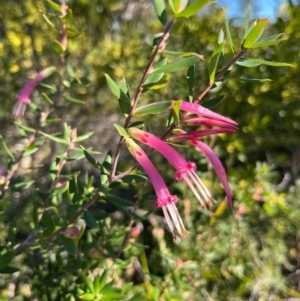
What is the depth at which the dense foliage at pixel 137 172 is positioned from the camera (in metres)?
1.23

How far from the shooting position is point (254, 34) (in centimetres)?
77

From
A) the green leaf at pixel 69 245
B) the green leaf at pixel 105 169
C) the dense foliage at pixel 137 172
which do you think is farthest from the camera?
the dense foliage at pixel 137 172

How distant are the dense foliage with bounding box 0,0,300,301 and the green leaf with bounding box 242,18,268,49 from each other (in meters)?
0.05

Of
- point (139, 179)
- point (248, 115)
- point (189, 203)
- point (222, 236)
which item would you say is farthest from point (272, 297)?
point (139, 179)

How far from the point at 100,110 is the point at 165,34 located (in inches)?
76.9

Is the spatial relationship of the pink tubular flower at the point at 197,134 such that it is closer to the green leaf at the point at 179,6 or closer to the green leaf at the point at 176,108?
the green leaf at the point at 176,108

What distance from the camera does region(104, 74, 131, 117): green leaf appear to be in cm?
78

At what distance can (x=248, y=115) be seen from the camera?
2104mm

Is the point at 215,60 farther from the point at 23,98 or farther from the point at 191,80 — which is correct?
the point at 23,98

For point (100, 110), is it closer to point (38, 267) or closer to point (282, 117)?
point (282, 117)

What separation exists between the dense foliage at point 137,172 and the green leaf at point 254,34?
0.05m

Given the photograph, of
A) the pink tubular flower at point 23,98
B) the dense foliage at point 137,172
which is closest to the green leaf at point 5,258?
the dense foliage at point 137,172

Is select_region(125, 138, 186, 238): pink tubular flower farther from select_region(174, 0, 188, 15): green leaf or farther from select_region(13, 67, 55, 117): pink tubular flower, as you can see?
select_region(13, 67, 55, 117): pink tubular flower

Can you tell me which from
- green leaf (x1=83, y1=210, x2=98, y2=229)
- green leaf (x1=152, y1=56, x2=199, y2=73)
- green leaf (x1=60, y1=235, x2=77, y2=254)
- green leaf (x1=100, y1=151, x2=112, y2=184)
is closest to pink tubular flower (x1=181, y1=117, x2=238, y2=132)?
green leaf (x1=152, y1=56, x2=199, y2=73)
